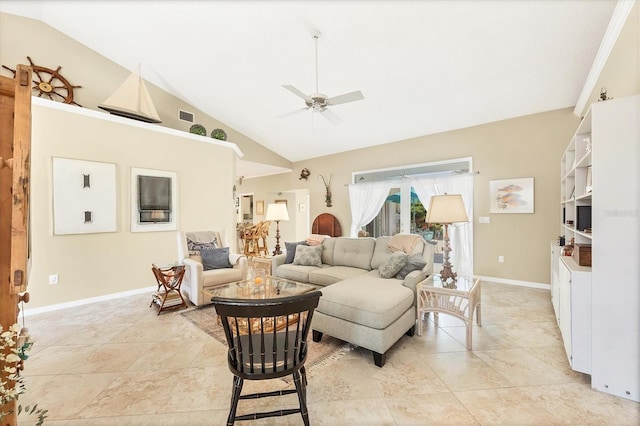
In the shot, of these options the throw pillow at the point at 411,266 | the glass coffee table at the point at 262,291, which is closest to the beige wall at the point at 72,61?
the glass coffee table at the point at 262,291

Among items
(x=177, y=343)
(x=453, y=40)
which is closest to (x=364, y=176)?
(x=453, y=40)

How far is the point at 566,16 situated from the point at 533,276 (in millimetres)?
3546

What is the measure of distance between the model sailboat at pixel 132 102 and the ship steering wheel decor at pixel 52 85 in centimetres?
46

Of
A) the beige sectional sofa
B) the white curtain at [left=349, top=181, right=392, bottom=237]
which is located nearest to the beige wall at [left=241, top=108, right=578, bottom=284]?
the white curtain at [left=349, top=181, right=392, bottom=237]

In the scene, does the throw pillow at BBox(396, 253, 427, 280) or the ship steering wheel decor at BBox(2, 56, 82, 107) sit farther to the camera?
the ship steering wheel decor at BBox(2, 56, 82, 107)

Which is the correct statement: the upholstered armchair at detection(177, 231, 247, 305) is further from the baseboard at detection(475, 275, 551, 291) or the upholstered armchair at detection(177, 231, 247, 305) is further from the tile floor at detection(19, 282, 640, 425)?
the baseboard at detection(475, 275, 551, 291)

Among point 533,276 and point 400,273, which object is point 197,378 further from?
point 533,276

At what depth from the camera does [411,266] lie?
294 centimetres

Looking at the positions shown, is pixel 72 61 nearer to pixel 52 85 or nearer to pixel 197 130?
pixel 52 85

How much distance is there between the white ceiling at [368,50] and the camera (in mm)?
2686

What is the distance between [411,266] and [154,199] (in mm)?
4184

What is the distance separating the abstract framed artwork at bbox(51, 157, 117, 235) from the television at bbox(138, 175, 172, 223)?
0.37m

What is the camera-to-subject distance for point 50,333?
2.79 meters

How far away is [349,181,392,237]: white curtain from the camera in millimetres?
5809
